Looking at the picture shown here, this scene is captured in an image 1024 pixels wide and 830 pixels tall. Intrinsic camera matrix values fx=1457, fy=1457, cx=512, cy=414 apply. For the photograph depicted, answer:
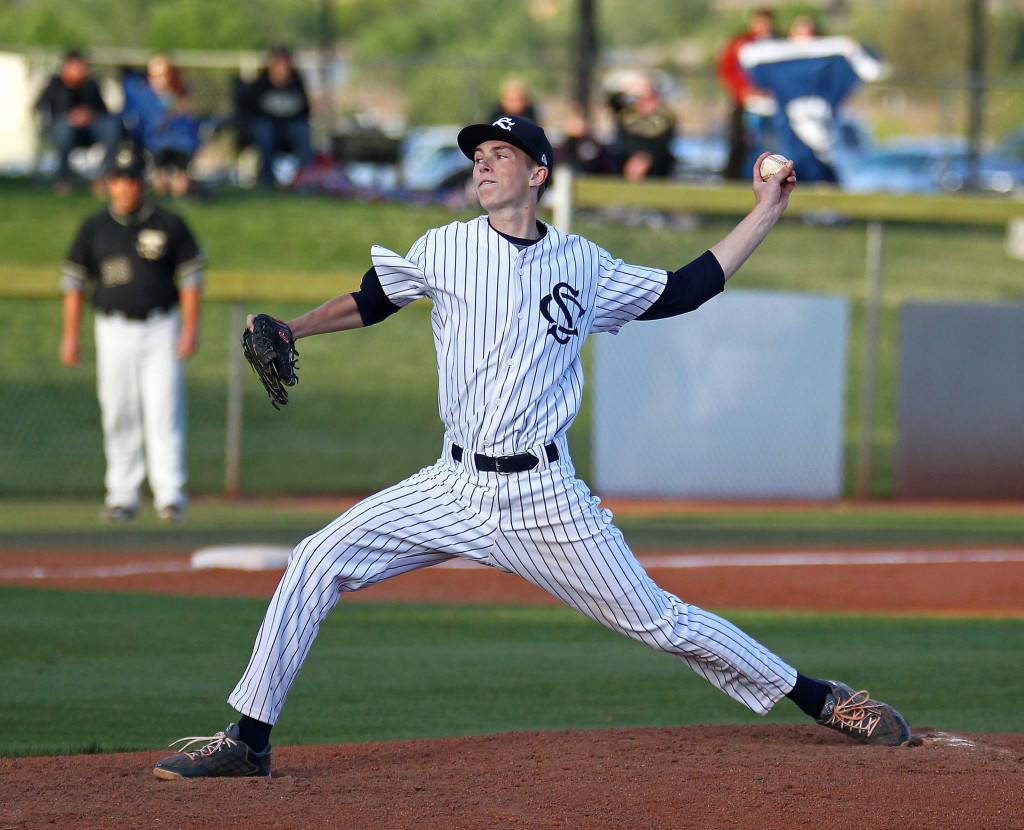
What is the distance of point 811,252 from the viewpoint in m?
21.0

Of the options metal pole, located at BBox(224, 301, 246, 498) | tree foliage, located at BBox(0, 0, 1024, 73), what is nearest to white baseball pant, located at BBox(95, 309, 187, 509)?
metal pole, located at BBox(224, 301, 246, 498)

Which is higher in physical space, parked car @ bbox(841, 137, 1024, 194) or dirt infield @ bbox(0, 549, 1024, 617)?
parked car @ bbox(841, 137, 1024, 194)

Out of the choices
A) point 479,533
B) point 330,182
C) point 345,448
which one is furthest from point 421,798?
point 330,182

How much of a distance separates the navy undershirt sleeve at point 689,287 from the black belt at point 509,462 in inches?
21.4

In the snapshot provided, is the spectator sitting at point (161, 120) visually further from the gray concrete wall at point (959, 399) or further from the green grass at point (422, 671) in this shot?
the green grass at point (422, 671)

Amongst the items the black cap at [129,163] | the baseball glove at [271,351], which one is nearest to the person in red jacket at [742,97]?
the black cap at [129,163]

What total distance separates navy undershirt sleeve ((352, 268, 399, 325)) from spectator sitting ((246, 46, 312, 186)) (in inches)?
571

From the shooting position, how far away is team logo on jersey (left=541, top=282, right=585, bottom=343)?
158 inches

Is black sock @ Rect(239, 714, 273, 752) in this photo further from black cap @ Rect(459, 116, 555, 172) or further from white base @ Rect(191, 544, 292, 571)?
white base @ Rect(191, 544, 292, 571)

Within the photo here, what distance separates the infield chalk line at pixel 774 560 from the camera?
823cm

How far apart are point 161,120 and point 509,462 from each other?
14.7 m

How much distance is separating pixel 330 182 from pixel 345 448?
7894mm

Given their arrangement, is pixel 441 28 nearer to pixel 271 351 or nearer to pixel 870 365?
pixel 870 365

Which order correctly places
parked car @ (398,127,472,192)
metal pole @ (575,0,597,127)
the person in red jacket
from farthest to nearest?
parked car @ (398,127,472,192) → metal pole @ (575,0,597,127) → the person in red jacket
